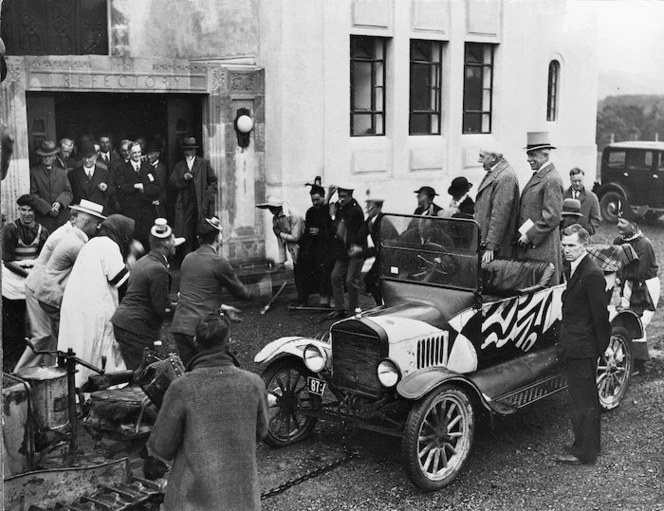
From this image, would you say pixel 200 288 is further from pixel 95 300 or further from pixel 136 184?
pixel 136 184

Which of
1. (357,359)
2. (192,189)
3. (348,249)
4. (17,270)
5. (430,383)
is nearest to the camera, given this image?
(430,383)

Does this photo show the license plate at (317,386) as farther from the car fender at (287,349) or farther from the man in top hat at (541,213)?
the man in top hat at (541,213)

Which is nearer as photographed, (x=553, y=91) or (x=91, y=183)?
(x=91, y=183)

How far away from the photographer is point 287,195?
1409cm

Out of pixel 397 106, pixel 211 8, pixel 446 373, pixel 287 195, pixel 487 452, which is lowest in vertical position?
pixel 487 452

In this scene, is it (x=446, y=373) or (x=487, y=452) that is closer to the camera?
(x=446, y=373)

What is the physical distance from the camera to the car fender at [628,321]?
8.20 metres

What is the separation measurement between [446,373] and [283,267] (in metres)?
6.92

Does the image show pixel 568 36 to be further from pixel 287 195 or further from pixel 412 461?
pixel 412 461

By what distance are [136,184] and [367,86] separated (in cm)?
453

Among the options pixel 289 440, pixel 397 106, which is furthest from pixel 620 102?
pixel 289 440

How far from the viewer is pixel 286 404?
7.22 m

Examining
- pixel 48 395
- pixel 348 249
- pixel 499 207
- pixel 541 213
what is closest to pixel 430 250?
pixel 499 207

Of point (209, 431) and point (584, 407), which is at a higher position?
point (209, 431)
